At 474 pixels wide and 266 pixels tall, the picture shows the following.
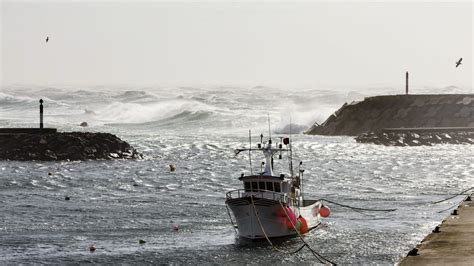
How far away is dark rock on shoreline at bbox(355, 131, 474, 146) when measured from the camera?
3627 inches

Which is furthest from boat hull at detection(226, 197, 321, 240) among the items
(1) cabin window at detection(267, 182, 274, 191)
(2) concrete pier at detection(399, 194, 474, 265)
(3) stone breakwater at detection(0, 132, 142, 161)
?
(3) stone breakwater at detection(0, 132, 142, 161)

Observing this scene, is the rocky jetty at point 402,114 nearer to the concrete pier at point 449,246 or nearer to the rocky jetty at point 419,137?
the rocky jetty at point 419,137

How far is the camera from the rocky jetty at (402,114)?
351ft

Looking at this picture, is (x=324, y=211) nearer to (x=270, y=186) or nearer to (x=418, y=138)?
(x=270, y=186)

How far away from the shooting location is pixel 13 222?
44.2 meters

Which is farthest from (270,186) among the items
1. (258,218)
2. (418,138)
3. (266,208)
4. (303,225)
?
(418,138)

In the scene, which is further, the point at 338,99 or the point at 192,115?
the point at 338,99

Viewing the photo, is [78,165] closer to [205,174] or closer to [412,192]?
[205,174]

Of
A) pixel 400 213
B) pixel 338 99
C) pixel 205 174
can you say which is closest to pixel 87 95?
pixel 338 99

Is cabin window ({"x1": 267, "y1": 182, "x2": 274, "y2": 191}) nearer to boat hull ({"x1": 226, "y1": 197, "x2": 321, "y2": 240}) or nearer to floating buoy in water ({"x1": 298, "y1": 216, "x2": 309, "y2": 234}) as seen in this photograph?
boat hull ({"x1": 226, "y1": 197, "x2": 321, "y2": 240})

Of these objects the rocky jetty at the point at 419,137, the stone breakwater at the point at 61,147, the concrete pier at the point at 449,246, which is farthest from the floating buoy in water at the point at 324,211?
the rocky jetty at the point at 419,137

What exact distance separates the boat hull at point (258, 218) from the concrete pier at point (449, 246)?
21.4 feet

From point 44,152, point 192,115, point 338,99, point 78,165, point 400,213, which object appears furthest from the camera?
point 338,99

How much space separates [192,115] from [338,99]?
42.5 meters
